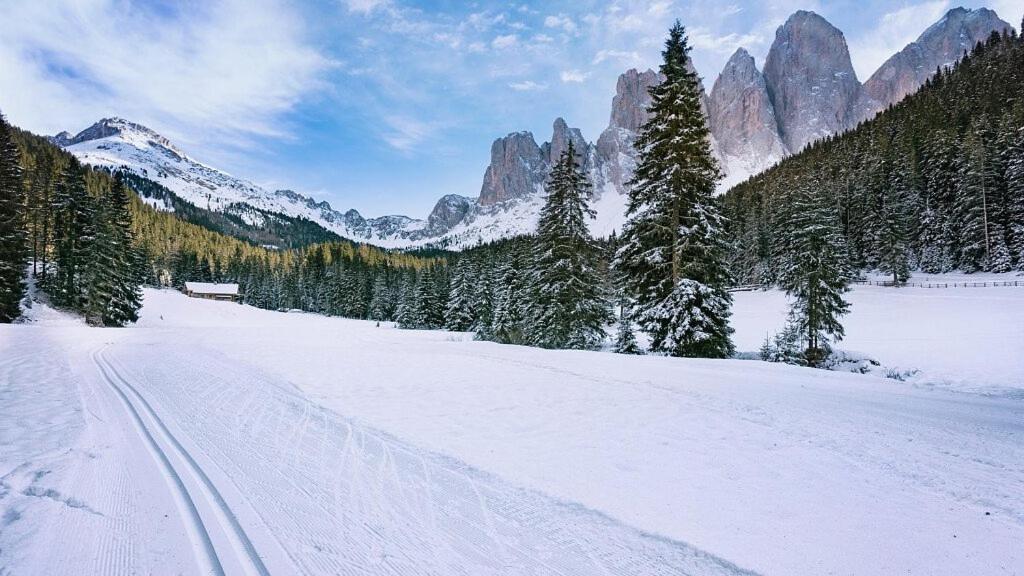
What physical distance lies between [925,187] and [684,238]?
61.2 meters

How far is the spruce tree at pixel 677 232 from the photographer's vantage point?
48.1 ft

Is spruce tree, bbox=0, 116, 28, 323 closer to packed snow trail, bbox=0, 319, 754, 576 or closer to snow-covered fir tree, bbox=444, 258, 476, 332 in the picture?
snow-covered fir tree, bbox=444, 258, 476, 332

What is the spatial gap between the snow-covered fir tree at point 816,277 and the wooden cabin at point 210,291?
319 feet

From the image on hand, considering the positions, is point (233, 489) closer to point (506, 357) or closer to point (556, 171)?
point (506, 357)

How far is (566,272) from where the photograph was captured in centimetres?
2164

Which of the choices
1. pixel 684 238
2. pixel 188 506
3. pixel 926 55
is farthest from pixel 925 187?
pixel 926 55

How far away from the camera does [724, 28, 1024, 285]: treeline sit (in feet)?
139

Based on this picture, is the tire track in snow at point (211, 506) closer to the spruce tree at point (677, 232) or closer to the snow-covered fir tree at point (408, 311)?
the spruce tree at point (677, 232)

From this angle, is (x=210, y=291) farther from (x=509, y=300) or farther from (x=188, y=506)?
(x=188, y=506)

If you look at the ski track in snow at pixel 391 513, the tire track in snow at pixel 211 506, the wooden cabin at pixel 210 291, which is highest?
the wooden cabin at pixel 210 291

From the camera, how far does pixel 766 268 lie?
5794 centimetres

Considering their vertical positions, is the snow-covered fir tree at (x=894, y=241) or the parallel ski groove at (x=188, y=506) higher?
the snow-covered fir tree at (x=894, y=241)

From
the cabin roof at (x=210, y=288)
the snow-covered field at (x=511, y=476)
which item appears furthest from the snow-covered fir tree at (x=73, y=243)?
the cabin roof at (x=210, y=288)

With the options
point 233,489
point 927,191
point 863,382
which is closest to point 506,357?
point 863,382
